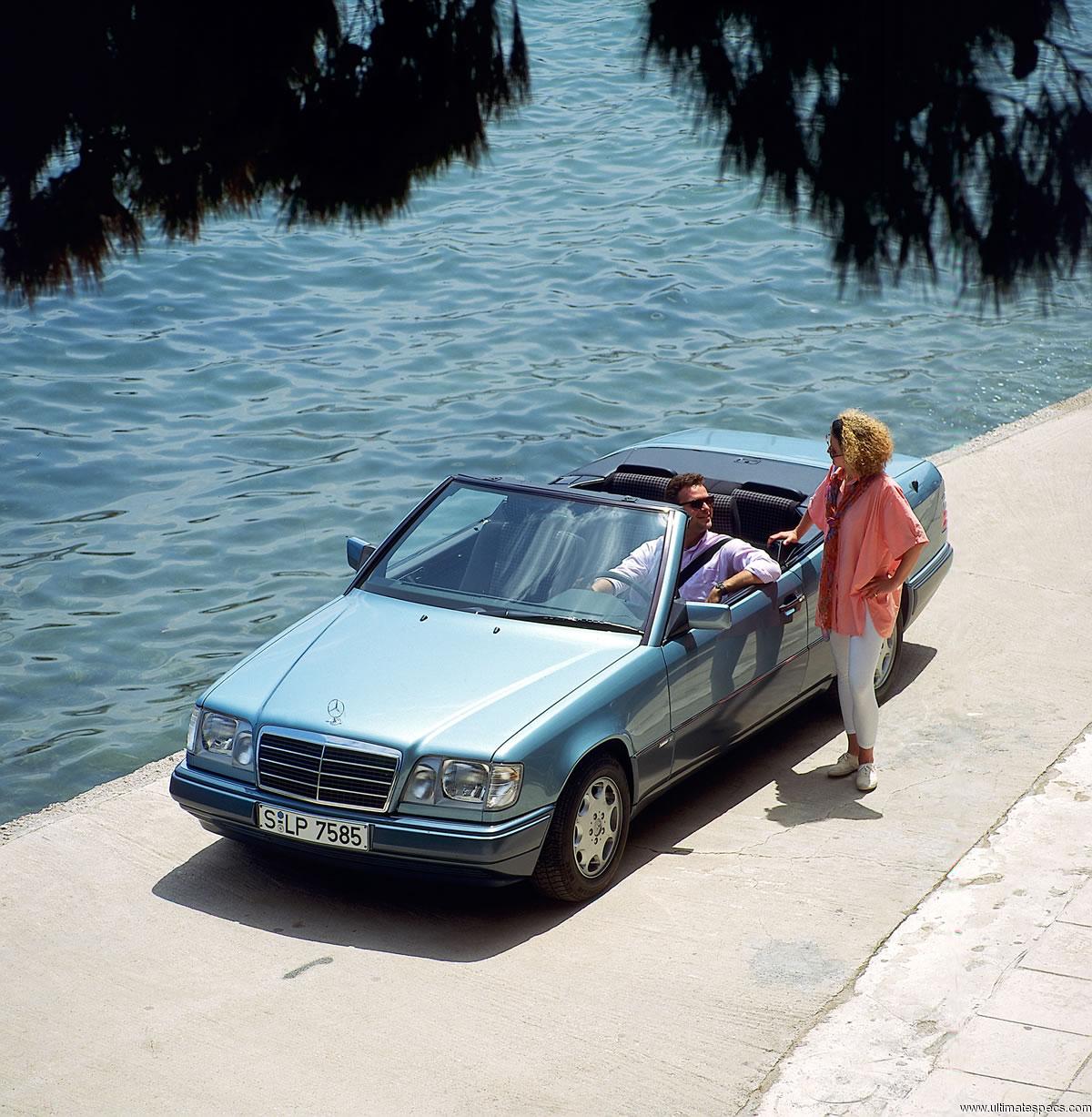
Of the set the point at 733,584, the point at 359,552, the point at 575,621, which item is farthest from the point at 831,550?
the point at 359,552

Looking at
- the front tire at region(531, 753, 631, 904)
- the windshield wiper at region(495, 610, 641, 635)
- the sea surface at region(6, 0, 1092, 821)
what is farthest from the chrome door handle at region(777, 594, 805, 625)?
the sea surface at region(6, 0, 1092, 821)

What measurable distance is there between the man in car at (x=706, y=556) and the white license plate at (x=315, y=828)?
190 centimetres

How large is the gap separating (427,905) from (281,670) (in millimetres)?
1163

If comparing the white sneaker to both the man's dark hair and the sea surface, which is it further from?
the sea surface

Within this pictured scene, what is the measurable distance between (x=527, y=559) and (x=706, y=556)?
930 millimetres

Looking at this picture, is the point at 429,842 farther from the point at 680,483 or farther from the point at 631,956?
the point at 680,483

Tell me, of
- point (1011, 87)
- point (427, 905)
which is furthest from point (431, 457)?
point (1011, 87)

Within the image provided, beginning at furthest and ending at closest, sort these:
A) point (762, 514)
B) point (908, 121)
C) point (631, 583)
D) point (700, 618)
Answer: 1. point (762, 514)
2. point (631, 583)
3. point (700, 618)
4. point (908, 121)

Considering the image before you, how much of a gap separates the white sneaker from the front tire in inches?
54.0

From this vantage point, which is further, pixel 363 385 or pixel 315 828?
pixel 363 385

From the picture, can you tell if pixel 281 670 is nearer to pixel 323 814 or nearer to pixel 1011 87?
pixel 323 814

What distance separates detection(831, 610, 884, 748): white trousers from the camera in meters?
7.20

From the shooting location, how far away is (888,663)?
8.30 m

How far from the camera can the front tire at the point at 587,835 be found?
606cm
